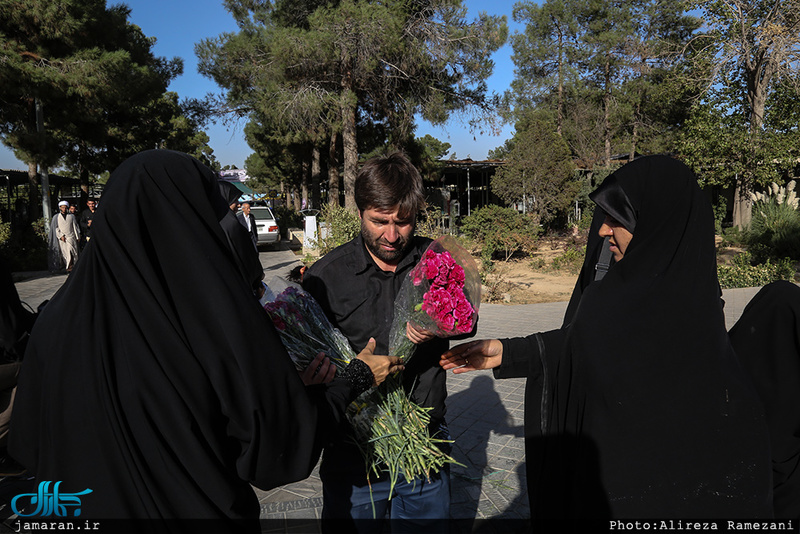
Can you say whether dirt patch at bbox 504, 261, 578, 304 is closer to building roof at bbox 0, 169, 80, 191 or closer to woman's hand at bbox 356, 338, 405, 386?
woman's hand at bbox 356, 338, 405, 386

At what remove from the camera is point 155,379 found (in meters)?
1.21

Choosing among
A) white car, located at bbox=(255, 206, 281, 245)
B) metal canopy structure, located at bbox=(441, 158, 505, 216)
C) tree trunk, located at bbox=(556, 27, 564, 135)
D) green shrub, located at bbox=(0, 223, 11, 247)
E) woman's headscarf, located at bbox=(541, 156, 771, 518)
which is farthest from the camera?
tree trunk, located at bbox=(556, 27, 564, 135)

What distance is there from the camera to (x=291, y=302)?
191 cm

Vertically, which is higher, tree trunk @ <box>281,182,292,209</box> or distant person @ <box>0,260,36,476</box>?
tree trunk @ <box>281,182,292,209</box>

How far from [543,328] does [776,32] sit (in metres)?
10.8

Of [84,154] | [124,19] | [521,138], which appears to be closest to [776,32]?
[521,138]

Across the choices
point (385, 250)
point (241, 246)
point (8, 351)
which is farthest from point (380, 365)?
point (8, 351)

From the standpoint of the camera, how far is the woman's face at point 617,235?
1908 millimetres

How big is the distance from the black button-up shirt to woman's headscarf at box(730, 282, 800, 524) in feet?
4.07

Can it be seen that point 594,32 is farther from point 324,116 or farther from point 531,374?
point 531,374

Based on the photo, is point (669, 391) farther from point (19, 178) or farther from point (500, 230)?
point (19, 178)

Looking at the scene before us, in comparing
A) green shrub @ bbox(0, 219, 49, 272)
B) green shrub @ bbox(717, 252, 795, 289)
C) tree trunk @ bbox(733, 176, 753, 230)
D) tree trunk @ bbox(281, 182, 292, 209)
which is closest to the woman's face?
green shrub @ bbox(717, 252, 795, 289)

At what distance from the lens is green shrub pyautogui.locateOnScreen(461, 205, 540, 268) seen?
1398 centimetres

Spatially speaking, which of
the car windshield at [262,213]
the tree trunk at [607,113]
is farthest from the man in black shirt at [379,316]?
the tree trunk at [607,113]
